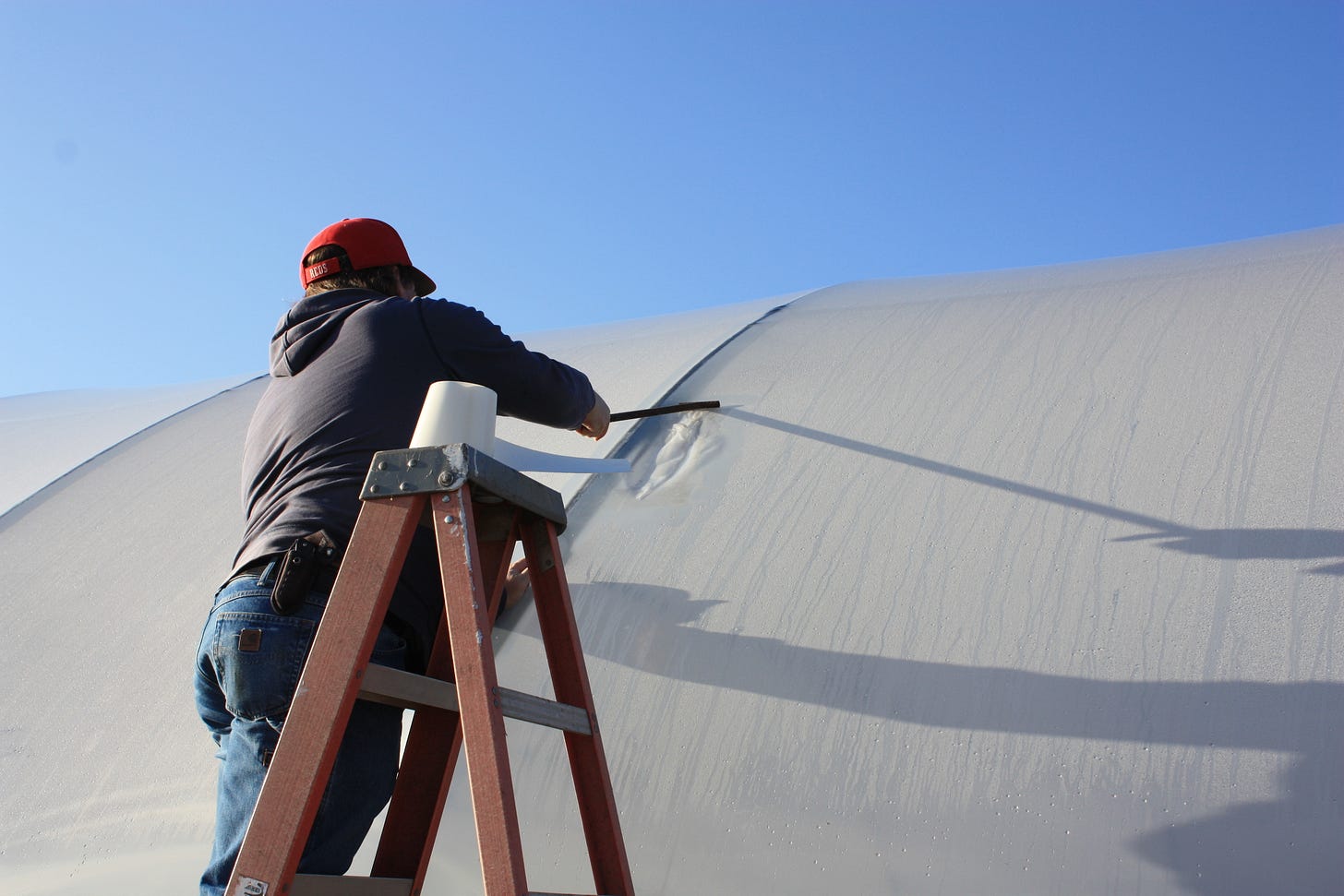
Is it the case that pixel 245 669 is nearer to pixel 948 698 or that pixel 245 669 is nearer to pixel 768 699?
pixel 768 699

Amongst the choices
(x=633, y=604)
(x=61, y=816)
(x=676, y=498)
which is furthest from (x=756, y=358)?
(x=61, y=816)

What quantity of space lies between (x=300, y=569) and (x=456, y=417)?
278 millimetres

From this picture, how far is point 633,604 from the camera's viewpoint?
2.10 m

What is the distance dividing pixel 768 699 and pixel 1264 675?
775mm

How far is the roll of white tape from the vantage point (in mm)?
1391

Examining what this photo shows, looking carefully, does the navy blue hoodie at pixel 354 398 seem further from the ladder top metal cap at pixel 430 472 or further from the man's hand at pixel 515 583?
the man's hand at pixel 515 583

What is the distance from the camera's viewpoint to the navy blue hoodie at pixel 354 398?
1.50m

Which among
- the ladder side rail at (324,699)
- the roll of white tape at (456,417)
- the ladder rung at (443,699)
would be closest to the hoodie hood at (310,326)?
the roll of white tape at (456,417)

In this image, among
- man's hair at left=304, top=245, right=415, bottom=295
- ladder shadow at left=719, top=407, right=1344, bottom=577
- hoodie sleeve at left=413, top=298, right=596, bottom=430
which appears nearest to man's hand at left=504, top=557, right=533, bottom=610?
hoodie sleeve at left=413, top=298, right=596, bottom=430

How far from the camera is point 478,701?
47.4 inches

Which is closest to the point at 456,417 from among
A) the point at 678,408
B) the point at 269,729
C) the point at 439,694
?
the point at 439,694

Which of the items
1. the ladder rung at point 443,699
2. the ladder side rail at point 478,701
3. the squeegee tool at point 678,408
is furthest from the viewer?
the squeegee tool at point 678,408

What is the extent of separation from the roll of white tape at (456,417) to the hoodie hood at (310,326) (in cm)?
32

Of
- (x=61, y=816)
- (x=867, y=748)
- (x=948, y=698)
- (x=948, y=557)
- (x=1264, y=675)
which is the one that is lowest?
(x=61, y=816)
